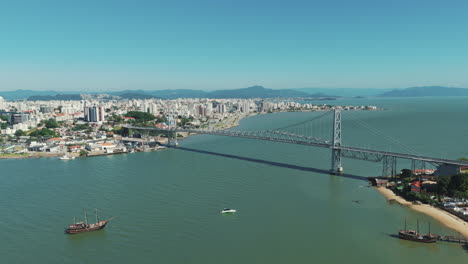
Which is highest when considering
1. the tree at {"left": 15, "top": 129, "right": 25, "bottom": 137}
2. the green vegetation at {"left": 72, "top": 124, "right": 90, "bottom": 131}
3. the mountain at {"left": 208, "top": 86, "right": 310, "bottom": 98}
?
the mountain at {"left": 208, "top": 86, "right": 310, "bottom": 98}

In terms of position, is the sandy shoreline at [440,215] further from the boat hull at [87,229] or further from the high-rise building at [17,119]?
the high-rise building at [17,119]

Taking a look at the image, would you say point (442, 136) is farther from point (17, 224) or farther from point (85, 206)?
point (17, 224)

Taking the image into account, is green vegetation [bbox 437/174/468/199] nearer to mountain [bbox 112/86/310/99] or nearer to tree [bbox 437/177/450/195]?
tree [bbox 437/177/450/195]

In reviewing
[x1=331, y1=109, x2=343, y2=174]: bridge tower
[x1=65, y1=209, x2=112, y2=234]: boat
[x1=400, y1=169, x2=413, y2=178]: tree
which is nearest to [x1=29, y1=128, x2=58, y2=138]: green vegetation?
[x1=65, y1=209, x2=112, y2=234]: boat

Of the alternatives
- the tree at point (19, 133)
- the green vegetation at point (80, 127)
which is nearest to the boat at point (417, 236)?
the tree at point (19, 133)

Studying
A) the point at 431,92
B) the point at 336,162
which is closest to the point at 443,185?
Result: the point at 336,162

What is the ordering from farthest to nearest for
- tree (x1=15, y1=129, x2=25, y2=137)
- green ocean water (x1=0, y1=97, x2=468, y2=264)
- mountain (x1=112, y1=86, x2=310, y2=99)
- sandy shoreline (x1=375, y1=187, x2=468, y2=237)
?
mountain (x1=112, y1=86, x2=310, y2=99) < tree (x1=15, y1=129, x2=25, y2=137) < sandy shoreline (x1=375, y1=187, x2=468, y2=237) < green ocean water (x1=0, y1=97, x2=468, y2=264)
